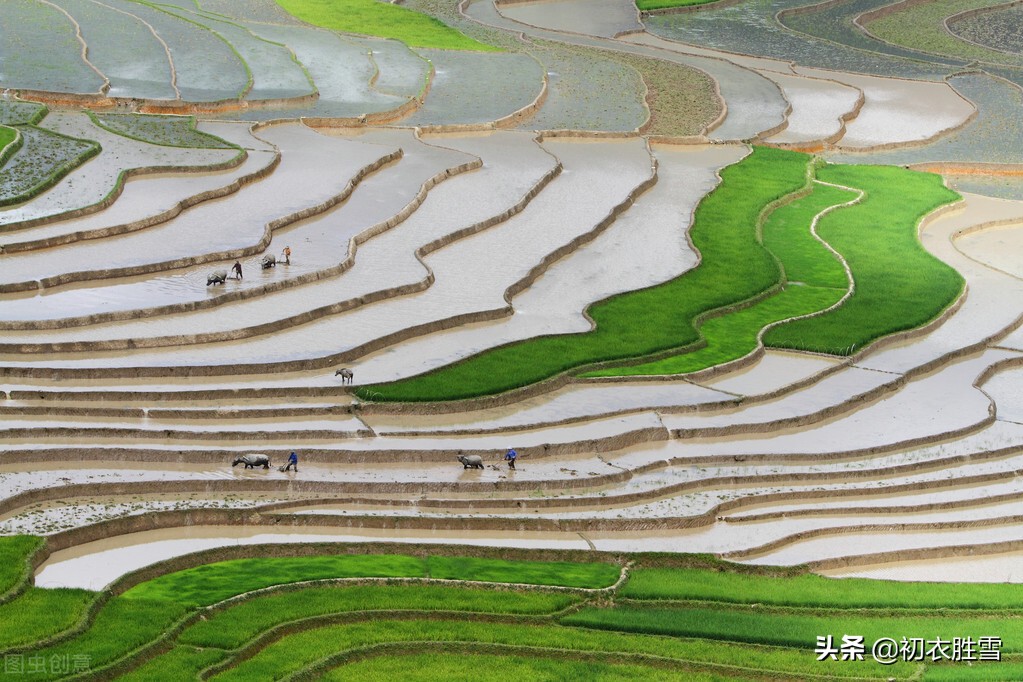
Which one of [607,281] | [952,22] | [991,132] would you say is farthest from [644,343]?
[952,22]


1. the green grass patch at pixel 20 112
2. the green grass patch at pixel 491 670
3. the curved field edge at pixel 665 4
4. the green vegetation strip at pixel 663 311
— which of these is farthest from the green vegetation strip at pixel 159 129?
the curved field edge at pixel 665 4

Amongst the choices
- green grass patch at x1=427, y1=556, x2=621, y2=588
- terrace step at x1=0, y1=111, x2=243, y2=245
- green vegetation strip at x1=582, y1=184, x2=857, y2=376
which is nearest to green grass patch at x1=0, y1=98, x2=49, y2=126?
terrace step at x1=0, y1=111, x2=243, y2=245

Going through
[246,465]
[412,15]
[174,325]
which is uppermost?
[412,15]

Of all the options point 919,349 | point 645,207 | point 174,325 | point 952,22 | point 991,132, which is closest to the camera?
point 174,325

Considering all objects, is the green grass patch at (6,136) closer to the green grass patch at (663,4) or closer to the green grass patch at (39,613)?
the green grass patch at (39,613)

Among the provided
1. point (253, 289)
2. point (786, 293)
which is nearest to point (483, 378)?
point (253, 289)

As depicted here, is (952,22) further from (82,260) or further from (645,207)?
(82,260)
